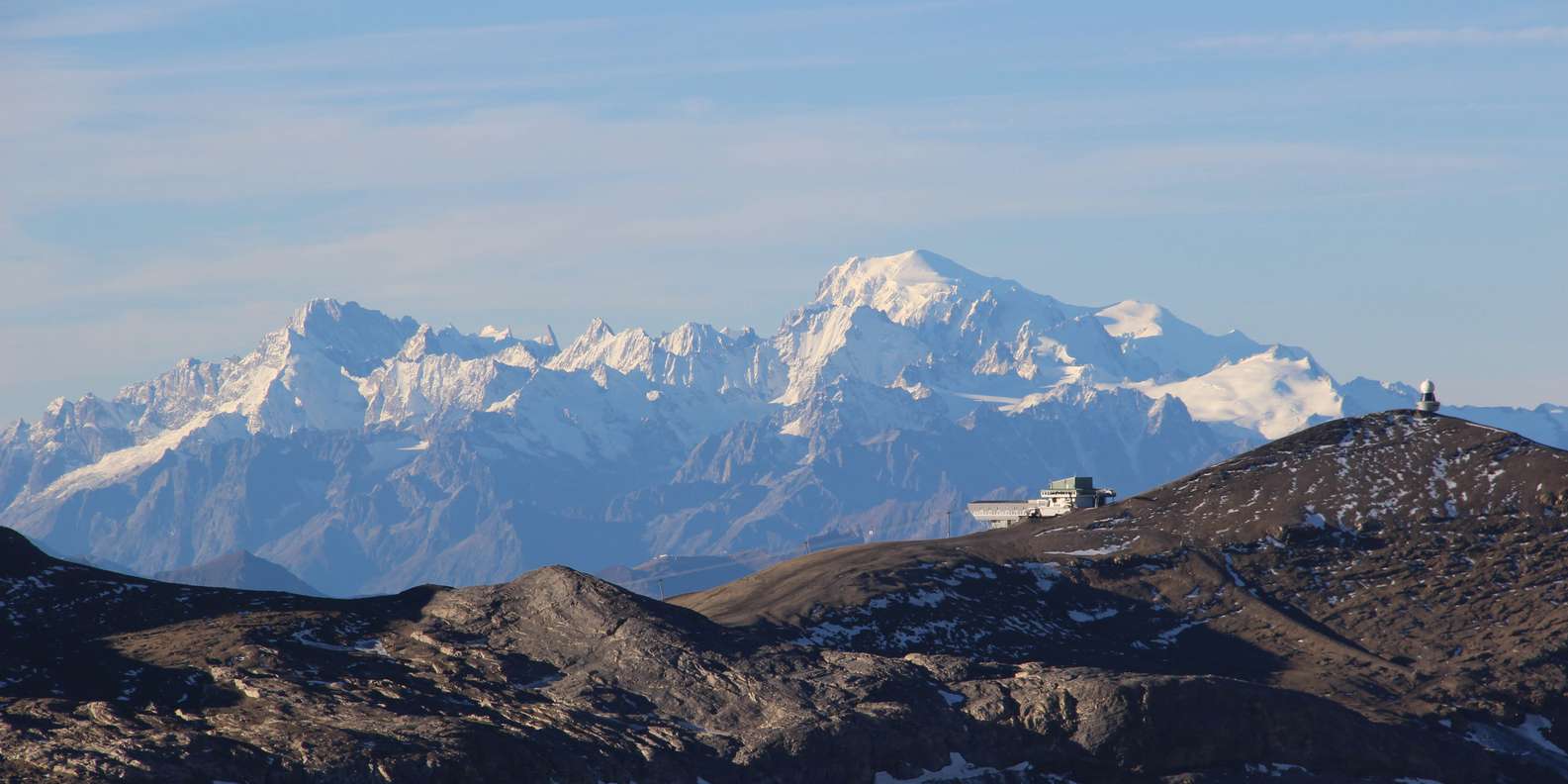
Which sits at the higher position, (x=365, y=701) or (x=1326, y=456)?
(x=1326, y=456)

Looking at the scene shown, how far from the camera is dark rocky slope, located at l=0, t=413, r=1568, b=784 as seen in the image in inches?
4385

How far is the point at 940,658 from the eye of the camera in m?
137

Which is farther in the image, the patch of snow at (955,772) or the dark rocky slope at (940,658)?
the patch of snow at (955,772)

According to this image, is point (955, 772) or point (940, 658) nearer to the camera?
point (955, 772)

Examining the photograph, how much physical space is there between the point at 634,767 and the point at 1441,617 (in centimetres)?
8270

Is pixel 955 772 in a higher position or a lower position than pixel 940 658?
lower

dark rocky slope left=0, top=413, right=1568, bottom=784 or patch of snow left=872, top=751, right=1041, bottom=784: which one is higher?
dark rocky slope left=0, top=413, right=1568, bottom=784

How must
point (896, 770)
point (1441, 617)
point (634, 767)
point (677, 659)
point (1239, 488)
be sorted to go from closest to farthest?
point (634, 767), point (896, 770), point (677, 659), point (1441, 617), point (1239, 488)

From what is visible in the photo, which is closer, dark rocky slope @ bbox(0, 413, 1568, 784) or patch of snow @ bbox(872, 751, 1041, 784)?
dark rocky slope @ bbox(0, 413, 1568, 784)

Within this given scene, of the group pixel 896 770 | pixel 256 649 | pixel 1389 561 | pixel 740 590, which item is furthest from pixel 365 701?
pixel 1389 561

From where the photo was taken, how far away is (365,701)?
11494 cm

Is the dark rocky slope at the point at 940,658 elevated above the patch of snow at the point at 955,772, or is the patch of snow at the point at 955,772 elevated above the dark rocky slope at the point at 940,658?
the dark rocky slope at the point at 940,658

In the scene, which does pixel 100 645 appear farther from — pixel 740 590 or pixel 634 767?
pixel 740 590

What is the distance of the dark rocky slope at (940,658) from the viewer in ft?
365
